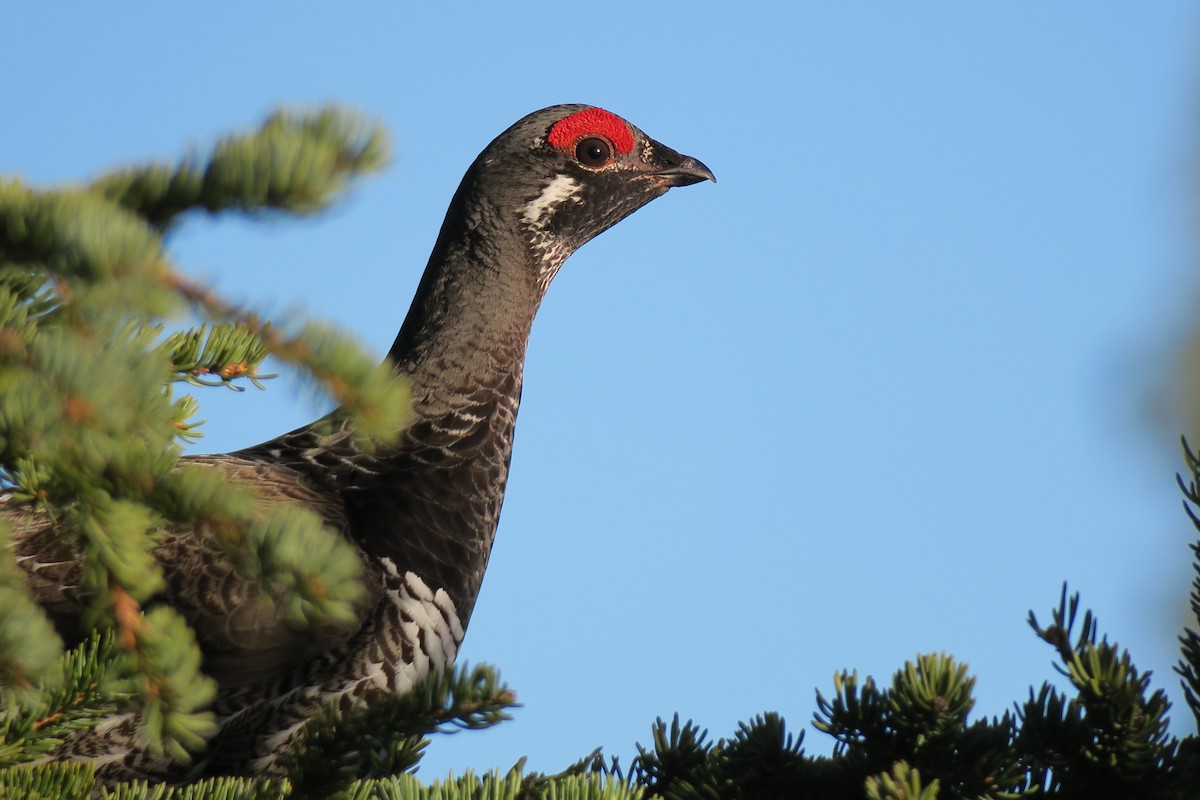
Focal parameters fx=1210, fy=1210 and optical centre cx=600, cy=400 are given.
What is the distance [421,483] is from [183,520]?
3.65m

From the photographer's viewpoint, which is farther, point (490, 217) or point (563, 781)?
point (490, 217)

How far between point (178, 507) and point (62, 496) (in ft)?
0.50

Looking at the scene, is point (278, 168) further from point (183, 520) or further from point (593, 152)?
point (593, 152)

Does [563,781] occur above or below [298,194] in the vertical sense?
below

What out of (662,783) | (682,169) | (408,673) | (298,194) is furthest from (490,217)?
(298,194)

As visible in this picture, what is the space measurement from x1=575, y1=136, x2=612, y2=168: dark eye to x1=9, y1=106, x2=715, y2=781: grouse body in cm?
1

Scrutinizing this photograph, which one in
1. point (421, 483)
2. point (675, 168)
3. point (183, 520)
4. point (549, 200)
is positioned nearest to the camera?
point (183, 520)

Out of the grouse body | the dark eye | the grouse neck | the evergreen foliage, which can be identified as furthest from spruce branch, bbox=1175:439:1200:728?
the dark eye

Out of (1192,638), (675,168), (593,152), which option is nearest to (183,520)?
(1192,638)

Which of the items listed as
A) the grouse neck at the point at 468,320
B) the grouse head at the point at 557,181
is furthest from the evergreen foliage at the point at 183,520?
the grouse head at the point at 557,181

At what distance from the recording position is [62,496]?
1574 millimetres

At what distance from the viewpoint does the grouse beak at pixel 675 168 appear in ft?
21.8

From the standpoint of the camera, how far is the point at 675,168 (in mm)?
6676

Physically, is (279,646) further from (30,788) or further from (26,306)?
(26,306)
